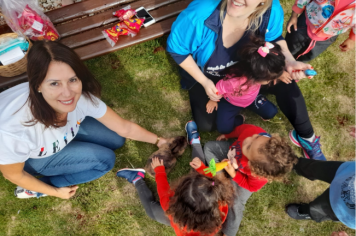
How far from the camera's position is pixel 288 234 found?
313 cm

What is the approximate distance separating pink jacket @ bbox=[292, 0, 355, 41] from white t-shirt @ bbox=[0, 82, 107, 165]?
8.14 ft

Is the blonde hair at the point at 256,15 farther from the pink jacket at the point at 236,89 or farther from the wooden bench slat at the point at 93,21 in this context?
the wooden bench slat at the point at 93,21

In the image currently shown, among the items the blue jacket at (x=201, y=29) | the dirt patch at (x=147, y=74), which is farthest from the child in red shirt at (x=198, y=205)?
the dirt patch at (x=147, y=74)

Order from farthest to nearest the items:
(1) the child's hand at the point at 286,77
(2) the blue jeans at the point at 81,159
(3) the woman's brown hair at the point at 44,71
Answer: (1) the child's hand at the point at 286,77
(2) the blue jeans at the point at 81,159
(3) the woman's brown hair at the point at 44,71

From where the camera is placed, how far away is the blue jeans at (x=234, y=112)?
306 cm

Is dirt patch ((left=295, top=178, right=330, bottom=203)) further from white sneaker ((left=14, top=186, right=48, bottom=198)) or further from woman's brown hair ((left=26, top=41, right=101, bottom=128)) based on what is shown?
white sneaker ((left=14, top=186, right=48, bottom=198))

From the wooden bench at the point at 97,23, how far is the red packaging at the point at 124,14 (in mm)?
79

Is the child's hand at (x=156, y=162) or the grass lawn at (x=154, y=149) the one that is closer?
the child's hand at (x=156, y=162)

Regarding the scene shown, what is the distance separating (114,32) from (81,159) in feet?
5.43

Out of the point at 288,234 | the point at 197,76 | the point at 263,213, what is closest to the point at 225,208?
the point at 263,213

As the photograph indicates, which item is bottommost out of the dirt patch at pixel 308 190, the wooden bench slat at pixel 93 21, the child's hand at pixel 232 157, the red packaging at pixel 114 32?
the dirt patch at pixel 308 190

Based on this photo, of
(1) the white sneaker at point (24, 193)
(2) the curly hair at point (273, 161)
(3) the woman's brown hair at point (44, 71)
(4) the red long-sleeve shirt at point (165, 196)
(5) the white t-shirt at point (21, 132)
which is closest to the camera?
(3) the woman's brown hair at point (44, 71)

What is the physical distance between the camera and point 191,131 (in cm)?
323

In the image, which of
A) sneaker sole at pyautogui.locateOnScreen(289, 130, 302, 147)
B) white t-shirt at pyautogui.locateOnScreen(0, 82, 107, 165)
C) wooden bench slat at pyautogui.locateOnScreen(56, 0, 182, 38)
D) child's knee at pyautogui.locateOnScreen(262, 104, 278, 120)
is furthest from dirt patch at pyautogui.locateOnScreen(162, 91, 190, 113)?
sneaker sole at pyautogui.locateOnScreen(289, 130, 302, 147)
